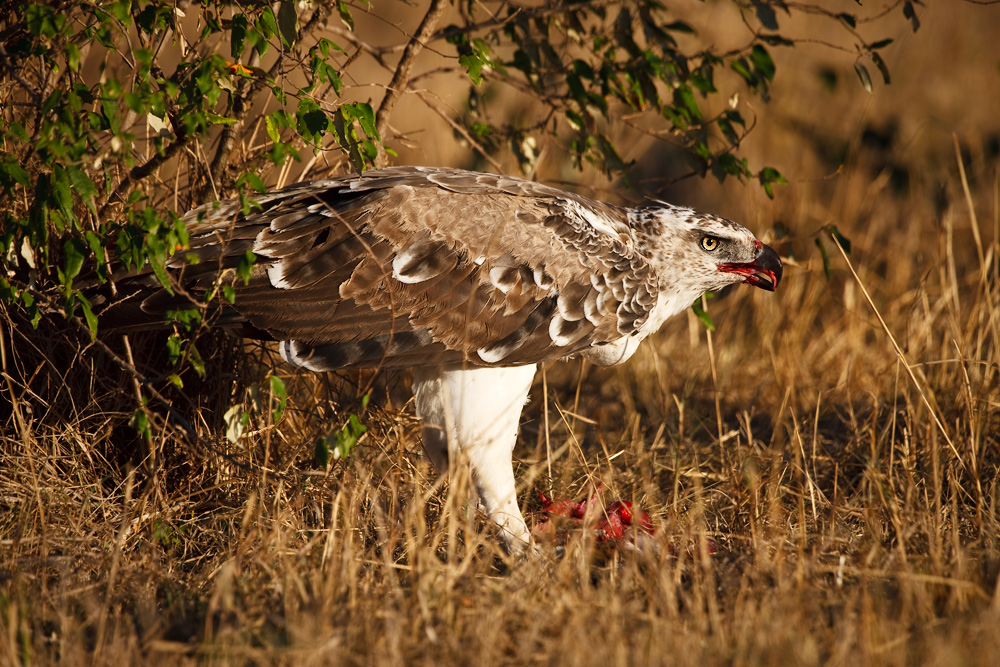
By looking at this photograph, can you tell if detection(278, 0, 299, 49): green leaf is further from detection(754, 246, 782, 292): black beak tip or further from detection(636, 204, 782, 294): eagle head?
detection(754, 246, 782, 292): black beak tip

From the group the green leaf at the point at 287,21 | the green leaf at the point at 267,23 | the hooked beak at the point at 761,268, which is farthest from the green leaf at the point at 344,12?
the hooked beak at the point at 761,268

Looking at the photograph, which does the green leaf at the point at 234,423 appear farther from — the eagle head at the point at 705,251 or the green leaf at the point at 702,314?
the green leaf at the point at 702,314

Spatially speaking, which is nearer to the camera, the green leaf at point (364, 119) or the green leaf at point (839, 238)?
the green leaf at point (364, 119)

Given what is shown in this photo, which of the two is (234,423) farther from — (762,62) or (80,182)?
(762,62)

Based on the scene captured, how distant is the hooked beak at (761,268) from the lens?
3729 millimetres

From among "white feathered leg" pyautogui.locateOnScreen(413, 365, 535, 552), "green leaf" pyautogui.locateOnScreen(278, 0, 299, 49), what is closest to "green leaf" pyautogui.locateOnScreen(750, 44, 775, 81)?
"white feathered leg" pyautogui.locateOnScreen(413, 365, 535, 552)

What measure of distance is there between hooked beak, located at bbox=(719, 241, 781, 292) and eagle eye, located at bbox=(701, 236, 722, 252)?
8 cm

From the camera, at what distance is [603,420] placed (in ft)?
16.6

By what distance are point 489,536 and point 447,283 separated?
3.25 feet

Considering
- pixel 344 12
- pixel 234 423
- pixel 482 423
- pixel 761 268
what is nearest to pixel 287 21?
pixel 344 12

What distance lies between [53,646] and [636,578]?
5.66 feet

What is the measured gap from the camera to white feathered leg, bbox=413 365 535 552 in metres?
3.43

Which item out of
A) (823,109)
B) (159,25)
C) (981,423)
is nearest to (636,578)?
(981,423)

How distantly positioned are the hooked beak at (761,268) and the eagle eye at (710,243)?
8 cm
